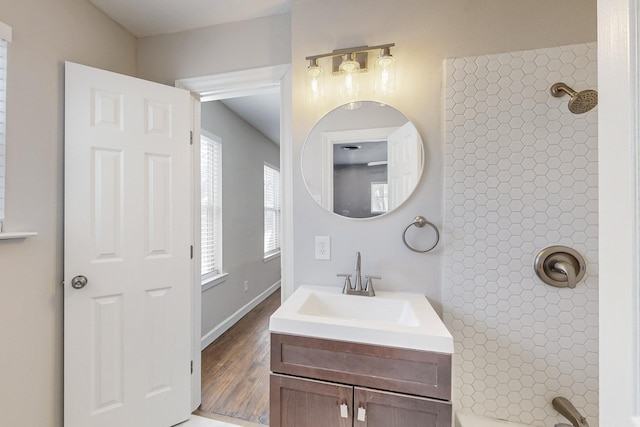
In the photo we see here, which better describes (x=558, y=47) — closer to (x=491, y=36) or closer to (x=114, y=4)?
(x=491, y=36)

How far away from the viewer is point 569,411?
1.11 m

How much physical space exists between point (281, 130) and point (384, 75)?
0.67 meters

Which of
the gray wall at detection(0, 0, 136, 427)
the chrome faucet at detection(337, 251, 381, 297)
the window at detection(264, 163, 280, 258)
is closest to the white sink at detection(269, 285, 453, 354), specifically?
the chrome faucet at detection(337, 251, 381, 297)

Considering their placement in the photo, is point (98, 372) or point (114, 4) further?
point (114, 4)

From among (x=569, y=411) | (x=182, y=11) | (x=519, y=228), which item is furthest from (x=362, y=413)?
(x=182, y=11)

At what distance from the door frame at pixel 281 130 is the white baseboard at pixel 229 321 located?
2.42ft

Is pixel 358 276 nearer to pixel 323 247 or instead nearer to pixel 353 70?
pixel 323 247

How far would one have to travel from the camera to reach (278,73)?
1.63 metres

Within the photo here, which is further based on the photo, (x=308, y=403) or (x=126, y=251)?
(x=126, y=251)

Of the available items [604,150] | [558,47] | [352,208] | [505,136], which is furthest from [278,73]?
[604,150]

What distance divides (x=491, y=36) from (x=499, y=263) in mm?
1110

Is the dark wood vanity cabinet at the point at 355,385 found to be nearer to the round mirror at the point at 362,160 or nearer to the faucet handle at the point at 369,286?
the faucet handle at the point at 369,286

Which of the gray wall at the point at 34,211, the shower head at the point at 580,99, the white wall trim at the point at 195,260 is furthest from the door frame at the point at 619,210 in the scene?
the gray wall at the point at 34,211

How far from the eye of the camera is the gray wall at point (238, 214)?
273 cm
